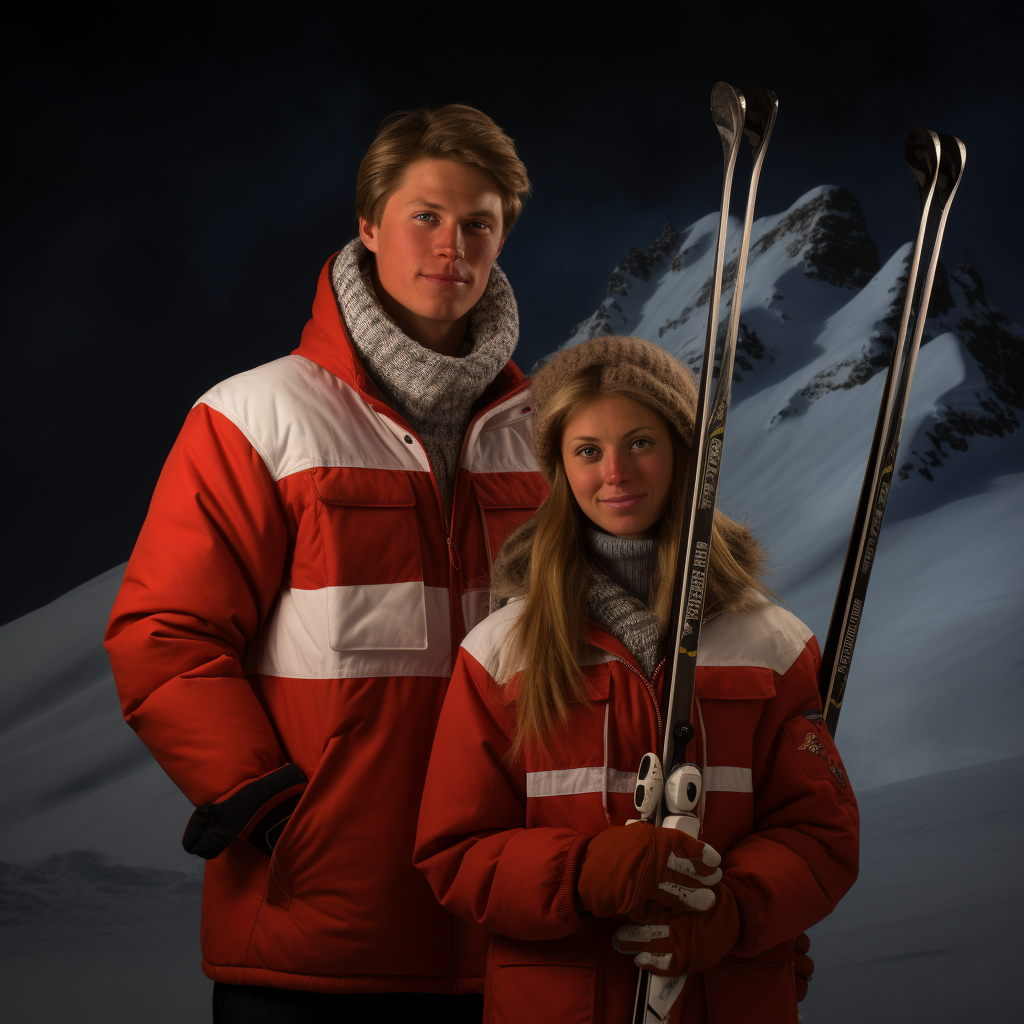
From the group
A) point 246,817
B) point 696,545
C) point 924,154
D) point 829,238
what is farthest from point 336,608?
point 829,238

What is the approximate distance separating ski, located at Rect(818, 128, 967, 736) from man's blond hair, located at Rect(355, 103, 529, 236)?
558mm

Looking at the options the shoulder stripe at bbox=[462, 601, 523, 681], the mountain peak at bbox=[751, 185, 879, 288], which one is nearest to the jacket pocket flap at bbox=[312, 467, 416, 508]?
the shoulder stripe at bbox=[462, 601, 523, 681]

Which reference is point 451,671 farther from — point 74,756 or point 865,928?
point 74,756

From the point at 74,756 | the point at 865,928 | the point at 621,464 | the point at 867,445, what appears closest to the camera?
the point at 621,464

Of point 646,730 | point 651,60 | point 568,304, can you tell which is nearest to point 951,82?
point 651,60

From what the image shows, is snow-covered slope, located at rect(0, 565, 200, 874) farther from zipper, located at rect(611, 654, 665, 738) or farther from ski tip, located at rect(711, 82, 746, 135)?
ski tip, located at rect(711, 82, 746, 135)

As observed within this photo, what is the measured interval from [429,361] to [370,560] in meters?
0.30

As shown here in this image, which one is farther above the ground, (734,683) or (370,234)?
(370,234)

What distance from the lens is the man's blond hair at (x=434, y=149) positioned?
1.56m

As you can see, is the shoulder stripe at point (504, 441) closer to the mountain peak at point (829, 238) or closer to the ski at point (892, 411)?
the ski at point (892, 411)

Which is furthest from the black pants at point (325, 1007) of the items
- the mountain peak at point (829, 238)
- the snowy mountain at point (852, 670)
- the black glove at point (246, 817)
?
the mountain peak at point (829, 238)

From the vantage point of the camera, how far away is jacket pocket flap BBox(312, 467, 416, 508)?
148cm

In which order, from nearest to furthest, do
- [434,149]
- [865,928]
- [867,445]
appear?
1. [434,149]
2. [865,928]
3. [867,445]

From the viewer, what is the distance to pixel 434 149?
1.57 m
